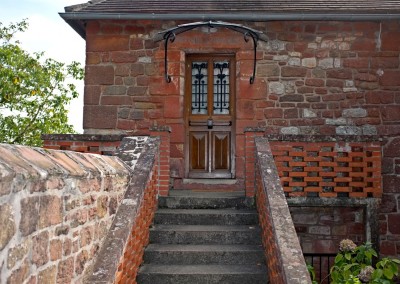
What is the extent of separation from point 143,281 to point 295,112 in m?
4.18

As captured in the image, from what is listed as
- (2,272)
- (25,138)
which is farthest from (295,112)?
(25,138)

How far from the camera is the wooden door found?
8.02 meters

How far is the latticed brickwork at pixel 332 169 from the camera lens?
634cm

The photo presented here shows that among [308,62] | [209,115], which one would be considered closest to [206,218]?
[209,115]

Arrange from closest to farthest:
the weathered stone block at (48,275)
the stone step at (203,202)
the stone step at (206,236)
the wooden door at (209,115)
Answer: the weathered stone block at (48,275)
the stone step at (206,236)
the stone step at (203,202)
the wooden door at (209,115)

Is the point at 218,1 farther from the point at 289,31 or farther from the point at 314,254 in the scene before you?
the point at 314,254

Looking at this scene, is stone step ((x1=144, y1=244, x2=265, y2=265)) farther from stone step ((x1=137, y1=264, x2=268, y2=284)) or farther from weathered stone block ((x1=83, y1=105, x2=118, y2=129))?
weathered stone block ((x1=83, y1=105, x2=118, y2=129))

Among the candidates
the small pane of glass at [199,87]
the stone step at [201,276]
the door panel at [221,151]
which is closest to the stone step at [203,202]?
the stone step at [201,276]

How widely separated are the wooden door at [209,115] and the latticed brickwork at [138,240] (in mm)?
2212

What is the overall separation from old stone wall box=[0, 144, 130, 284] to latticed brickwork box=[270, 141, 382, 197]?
2805mm

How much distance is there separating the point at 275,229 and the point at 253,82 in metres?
3.83

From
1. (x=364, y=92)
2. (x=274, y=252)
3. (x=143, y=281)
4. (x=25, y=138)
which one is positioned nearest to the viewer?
(x=274, y=252)

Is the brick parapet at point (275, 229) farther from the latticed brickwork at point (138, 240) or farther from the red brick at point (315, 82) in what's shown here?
the red brick at point (315, 82)

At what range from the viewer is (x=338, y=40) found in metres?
7.85
